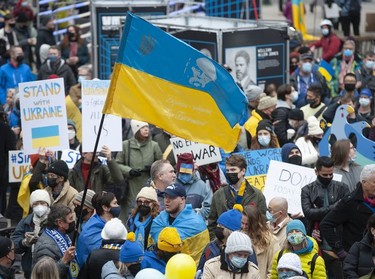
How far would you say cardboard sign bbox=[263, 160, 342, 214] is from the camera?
14102 mm

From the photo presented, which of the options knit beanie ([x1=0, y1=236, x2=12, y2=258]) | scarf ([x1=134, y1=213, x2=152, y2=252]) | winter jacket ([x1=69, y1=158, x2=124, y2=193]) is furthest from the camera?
winter jacket ([x1=69, y1=158, x2=124, y2=193])

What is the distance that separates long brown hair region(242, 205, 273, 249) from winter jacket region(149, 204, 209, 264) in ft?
1.92

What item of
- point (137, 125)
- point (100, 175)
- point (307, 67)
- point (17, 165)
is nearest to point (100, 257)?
point (100, 175)

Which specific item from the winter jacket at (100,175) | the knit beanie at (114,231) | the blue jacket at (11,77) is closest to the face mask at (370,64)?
the blue jacket at (11,77)

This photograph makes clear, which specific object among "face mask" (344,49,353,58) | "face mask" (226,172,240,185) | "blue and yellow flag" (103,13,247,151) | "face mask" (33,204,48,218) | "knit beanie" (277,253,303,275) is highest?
"blue and yellow flag" (103,13,247,151)

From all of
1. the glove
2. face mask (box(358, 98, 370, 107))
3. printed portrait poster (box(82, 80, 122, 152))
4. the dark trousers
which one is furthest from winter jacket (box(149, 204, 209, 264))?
the dark trousers

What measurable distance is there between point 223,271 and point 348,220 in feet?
6.15

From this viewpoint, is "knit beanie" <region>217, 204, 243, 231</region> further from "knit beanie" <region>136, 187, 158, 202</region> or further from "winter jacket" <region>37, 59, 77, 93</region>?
"winter jacket" <region>37, 59, 77, 93</region>

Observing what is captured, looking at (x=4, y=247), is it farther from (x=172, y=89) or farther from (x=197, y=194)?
(x=197, y=194)

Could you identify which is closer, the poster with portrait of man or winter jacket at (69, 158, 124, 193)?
winter jacket at (69, 158, 124, 193)

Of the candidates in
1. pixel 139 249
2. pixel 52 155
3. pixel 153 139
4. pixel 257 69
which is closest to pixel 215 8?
pixel 257 69

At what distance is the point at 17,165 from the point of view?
637 inches

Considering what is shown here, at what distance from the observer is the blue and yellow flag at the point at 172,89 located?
475 inches

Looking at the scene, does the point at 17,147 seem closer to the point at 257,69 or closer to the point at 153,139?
the point at 153,139
